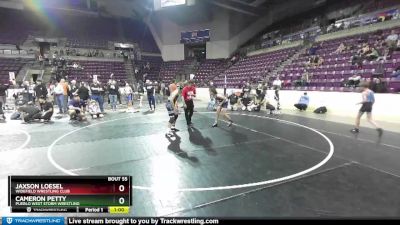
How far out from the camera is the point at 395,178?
16.1ft

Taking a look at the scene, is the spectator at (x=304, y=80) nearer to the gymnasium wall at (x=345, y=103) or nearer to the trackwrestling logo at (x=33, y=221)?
the gymnasium wall at (x=345, y=103)

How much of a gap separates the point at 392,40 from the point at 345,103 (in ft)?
20.4

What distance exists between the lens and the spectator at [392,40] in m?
15.9

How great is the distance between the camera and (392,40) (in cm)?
1644

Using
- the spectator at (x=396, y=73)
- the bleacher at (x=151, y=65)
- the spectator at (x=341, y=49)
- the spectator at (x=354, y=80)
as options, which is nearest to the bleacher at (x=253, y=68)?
the spectator at (x=341, y=49)

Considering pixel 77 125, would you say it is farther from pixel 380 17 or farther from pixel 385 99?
pixel 380 17

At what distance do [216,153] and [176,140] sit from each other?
5.98ft

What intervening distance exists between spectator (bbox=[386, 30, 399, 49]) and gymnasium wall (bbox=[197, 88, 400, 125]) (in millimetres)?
4984

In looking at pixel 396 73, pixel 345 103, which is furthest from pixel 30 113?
pixel 396 73

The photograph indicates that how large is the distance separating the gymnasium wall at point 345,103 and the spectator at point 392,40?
16.4 feet

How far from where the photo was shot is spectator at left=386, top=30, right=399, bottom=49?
52.2 feet

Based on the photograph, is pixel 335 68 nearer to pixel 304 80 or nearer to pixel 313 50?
pixel 304 80

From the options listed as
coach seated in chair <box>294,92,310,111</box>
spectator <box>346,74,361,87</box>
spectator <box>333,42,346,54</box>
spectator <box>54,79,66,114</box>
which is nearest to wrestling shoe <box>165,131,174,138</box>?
spectator <box>54,79,66,114</box>
